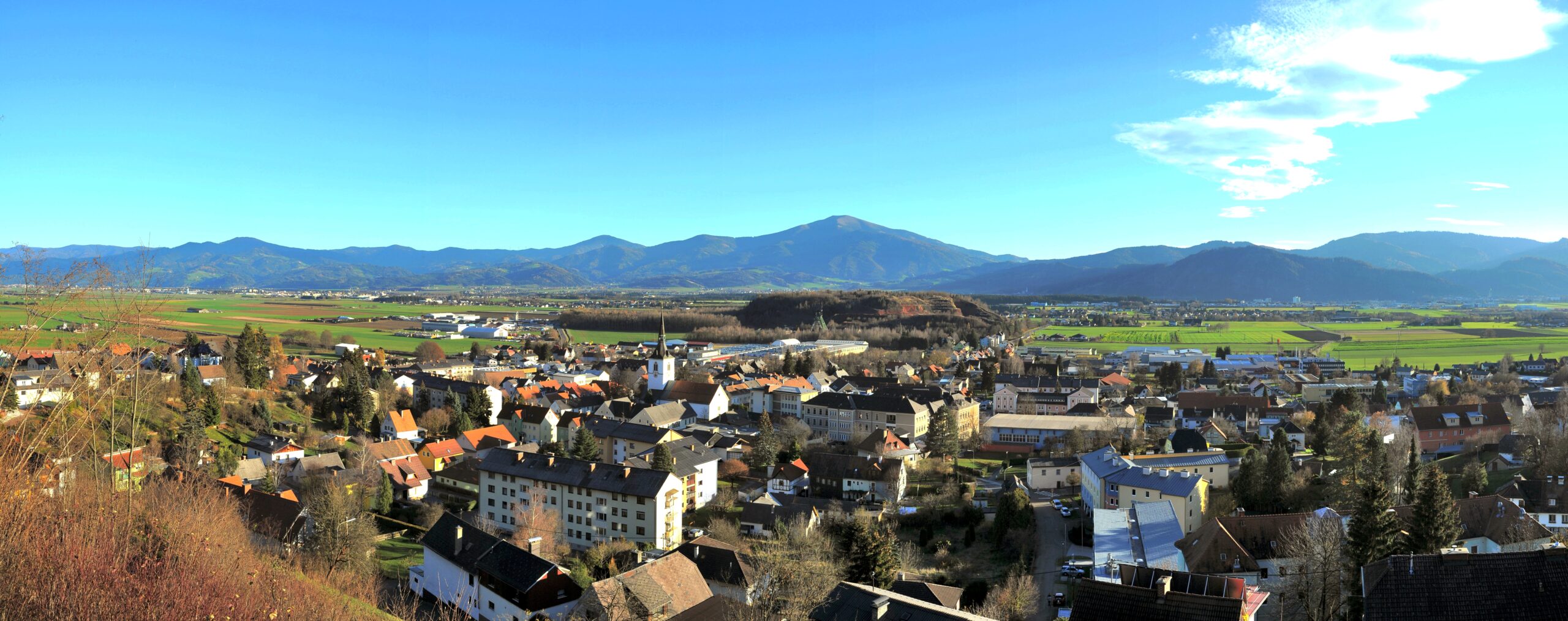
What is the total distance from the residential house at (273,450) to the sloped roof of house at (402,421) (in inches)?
231

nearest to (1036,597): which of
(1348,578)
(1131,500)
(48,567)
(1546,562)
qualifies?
(1348,578)

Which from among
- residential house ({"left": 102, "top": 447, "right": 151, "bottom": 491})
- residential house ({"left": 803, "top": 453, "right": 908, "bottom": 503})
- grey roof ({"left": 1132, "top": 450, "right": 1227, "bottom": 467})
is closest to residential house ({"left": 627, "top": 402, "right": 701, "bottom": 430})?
residential house ({"left": 803, "top": 453, "right": 908, "bottom": 503})

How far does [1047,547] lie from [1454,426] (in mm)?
27421

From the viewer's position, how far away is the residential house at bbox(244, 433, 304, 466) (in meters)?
37.2

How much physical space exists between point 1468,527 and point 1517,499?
17.2ft

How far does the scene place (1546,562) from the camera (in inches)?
541

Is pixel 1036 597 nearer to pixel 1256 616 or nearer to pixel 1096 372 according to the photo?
pixel 1256 616

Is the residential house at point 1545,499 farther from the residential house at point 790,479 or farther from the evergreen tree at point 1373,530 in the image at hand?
the residential house at point 790,479

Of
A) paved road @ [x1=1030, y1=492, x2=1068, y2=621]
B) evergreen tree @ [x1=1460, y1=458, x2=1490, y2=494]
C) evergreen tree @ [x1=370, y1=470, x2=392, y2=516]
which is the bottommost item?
paved road @ [x1=1030, y1=492, x2=1068, y2=621]

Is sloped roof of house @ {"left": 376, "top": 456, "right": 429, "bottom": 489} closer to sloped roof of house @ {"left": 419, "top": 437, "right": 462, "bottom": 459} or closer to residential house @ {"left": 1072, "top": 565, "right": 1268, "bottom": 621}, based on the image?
sloped roof of house @ {"left": 419, "top": 437, "right": 462, "bottom": 459}

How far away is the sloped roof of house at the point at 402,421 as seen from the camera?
44.9m

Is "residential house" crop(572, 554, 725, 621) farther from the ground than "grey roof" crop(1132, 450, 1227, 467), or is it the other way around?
"grey roof" crop(1132, 450, 1227, 467)

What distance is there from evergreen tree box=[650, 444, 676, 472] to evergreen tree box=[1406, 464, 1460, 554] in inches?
897

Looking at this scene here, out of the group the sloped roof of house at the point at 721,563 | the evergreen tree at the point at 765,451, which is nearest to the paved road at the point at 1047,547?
the sloped roof of house at the point at 721,563
